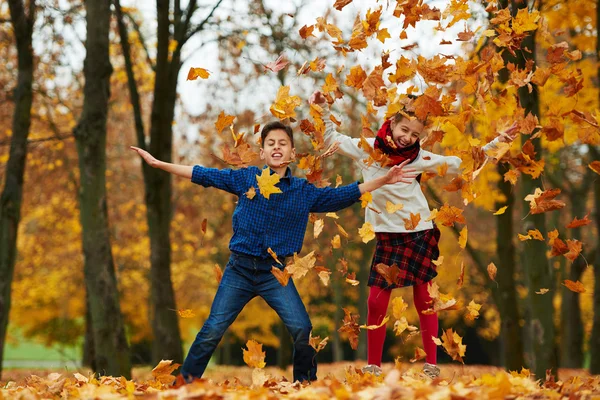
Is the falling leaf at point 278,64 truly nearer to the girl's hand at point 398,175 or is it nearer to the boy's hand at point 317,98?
the boy's hand at point 317,98

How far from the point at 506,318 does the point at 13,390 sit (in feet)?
23.2

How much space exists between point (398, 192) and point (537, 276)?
3695 mm

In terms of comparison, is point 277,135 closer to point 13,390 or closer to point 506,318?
point 13,390

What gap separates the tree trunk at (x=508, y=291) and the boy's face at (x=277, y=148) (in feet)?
17.7

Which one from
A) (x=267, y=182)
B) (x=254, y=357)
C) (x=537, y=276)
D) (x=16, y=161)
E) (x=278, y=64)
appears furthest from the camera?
(x=16, y=161)

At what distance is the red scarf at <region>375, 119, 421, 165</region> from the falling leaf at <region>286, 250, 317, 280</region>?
36.6 inches

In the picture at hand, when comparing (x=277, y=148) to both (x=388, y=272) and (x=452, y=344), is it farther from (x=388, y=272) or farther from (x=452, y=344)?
(x=452, y=344)

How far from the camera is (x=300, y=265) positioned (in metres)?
4.40

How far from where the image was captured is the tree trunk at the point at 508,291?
9.48 m

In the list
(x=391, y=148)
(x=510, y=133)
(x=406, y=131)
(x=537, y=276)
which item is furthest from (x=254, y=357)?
(x=537, y=276)

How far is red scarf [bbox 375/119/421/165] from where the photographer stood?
4859 millimetres

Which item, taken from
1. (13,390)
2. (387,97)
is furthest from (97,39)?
(13,390)

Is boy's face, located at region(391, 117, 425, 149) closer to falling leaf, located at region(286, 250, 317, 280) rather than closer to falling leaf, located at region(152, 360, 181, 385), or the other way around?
falling leaf, located at region(286, 250, 317, 280)

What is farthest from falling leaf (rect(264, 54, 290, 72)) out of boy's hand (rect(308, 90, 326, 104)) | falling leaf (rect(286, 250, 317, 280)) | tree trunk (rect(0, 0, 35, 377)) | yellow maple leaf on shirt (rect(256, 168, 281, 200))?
tree trunk (rect(0, 0, 35, 377))
